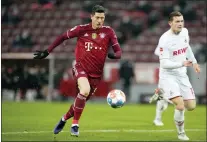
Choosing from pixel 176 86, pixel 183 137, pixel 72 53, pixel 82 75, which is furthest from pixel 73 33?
pixel 72 53

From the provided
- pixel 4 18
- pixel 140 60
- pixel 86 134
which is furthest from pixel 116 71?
pixel 86 134

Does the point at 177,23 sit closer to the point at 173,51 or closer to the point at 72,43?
the point at 173,51

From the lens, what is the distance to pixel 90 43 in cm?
852

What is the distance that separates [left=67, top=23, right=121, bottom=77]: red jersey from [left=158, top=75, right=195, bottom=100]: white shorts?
1.12 meters

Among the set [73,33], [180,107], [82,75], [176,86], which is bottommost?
[180,107]

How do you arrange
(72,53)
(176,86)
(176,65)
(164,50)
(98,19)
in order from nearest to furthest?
(98,19)
(176,65)
(164,50)
(176,86)
(72,53)

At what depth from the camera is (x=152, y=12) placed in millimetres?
24969

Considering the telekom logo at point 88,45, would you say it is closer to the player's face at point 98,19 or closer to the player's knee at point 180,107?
the player's face at point 98,19

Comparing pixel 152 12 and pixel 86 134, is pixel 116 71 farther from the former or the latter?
pixel 86 134

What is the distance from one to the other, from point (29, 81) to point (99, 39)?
13.0 metres

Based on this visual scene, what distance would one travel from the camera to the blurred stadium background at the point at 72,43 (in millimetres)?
21109

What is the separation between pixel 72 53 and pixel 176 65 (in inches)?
603

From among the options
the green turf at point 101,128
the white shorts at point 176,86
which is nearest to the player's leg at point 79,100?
the green turf at point 101,128

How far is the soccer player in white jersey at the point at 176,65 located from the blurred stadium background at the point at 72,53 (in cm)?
530
